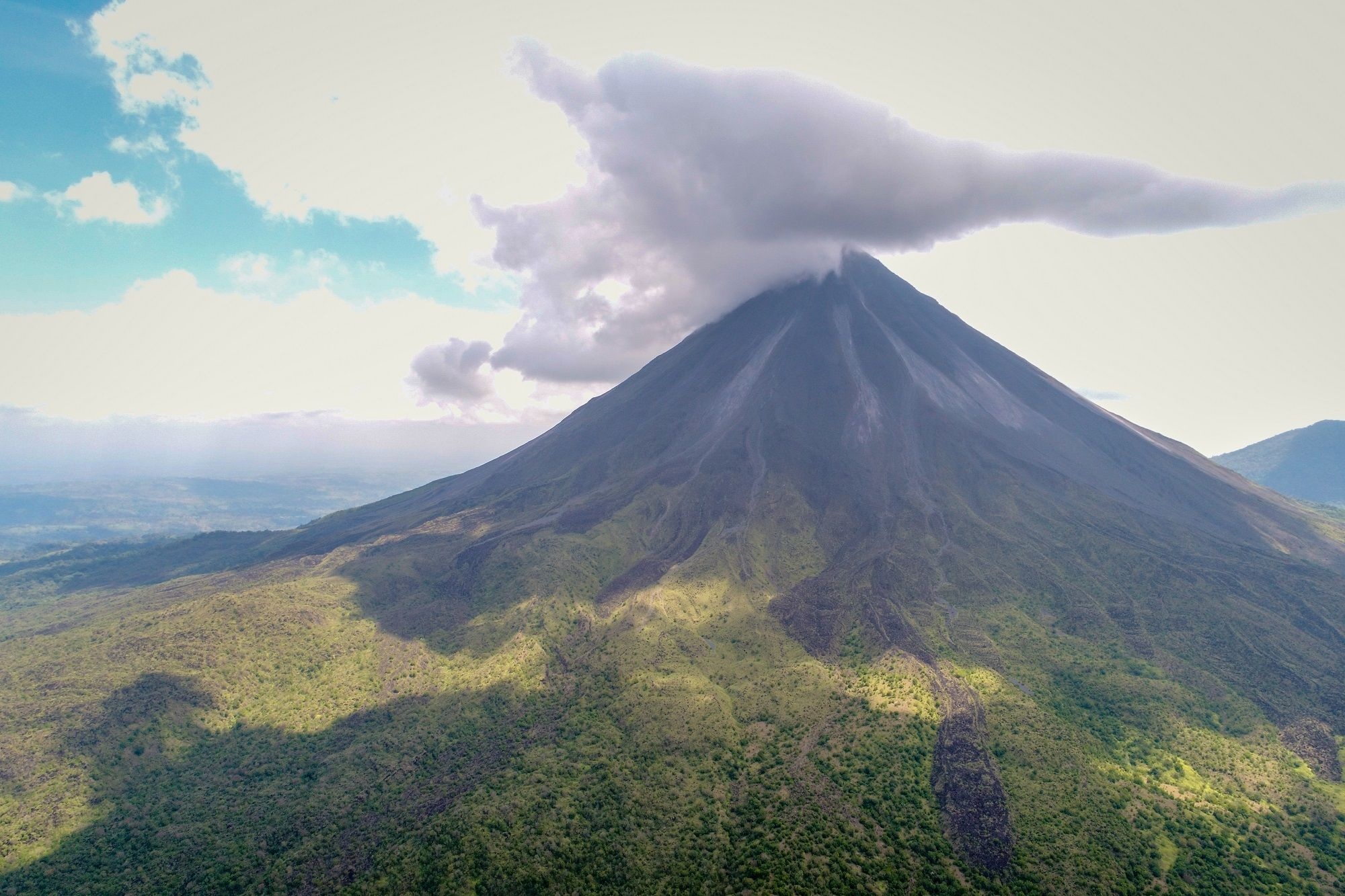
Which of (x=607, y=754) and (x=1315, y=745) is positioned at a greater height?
(x=607, y=754)

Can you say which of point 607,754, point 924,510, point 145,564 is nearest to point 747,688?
point 607,754

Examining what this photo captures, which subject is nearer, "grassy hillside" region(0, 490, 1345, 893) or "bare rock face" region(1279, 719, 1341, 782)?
"grassy hillside" region(0, 490, 1345, 893)

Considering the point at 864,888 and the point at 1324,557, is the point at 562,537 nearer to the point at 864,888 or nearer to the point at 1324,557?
the point at 864,888

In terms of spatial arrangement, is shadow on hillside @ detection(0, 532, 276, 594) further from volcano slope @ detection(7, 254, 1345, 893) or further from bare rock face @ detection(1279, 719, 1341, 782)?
bare rock face @ detection(1279, 719, 1341, 782)

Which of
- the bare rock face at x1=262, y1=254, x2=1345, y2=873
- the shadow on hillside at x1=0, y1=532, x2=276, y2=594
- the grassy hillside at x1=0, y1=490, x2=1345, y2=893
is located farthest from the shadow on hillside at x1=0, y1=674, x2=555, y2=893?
the shadow on hillside at x1=0, y1=532, x2=276, y2=594

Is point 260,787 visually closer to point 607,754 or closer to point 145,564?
point 607,754

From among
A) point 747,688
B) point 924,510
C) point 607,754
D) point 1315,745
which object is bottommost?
point 1315,745

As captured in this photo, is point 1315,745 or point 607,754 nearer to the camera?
point 1315,745
